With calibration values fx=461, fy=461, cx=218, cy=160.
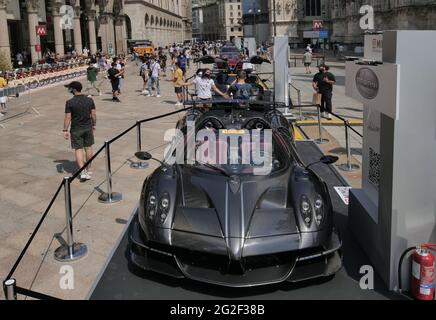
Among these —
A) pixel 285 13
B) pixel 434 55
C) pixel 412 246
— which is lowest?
pixel 412 246

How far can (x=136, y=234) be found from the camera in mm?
4793

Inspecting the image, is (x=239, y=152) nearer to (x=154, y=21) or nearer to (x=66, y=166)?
(x=66, y=166)

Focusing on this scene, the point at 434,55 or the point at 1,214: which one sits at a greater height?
the point at 434,55

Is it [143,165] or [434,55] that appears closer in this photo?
[434,55]

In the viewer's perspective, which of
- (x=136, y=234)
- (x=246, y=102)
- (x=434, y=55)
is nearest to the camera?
(x=434, y=55)

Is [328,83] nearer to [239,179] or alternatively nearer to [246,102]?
[246,102]

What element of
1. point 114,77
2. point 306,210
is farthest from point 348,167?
point 114,77

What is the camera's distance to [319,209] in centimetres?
462

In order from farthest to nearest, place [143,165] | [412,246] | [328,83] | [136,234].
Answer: [328,83], [143,165], [136,234], [412,246]

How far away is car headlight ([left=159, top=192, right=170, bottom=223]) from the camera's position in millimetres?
4544

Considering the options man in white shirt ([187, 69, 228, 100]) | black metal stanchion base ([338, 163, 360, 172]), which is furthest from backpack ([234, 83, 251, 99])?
black metal stanchion base ([338, 163, 360, 172])

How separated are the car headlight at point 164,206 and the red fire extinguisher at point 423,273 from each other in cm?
238

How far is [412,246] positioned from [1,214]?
5833mm
